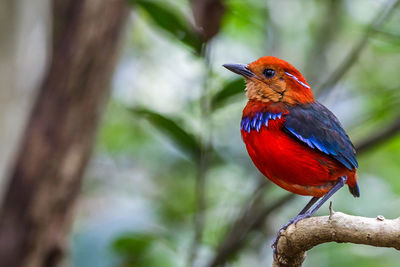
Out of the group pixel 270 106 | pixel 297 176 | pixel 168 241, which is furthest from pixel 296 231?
pixel 168 241

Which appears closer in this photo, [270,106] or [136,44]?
[270,106]

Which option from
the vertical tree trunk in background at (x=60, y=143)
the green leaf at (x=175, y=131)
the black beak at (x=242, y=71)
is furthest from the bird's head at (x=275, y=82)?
the vertical tree trunk in background at (x=60, y=143)

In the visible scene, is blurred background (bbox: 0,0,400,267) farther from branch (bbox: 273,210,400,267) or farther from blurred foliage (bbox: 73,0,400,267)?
branch (bbox: 273,210,400,267)

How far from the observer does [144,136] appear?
254 inches

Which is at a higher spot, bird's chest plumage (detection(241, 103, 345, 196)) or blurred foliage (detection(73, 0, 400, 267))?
blurred foliage (detection(73, 0, 400, 267))

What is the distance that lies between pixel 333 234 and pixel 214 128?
3.25m

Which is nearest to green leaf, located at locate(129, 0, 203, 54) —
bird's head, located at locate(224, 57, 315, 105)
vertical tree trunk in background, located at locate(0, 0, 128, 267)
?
bird's head, located at locate(224, 57, 315, 105)

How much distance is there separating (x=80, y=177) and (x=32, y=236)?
0.56 meters

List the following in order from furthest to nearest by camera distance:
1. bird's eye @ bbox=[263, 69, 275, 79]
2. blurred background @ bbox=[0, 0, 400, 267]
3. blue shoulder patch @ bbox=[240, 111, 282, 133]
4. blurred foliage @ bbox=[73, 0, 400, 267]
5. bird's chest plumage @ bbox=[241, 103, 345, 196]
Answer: blurred foliage @ bbox=[73, 0, 400, 267]
blurred background @ bbox=[0, 0, 400, 267]
bird's eye @ bbox=[263, 69, 275, 79]
blue shoulder patch @ bbox=[240, 111, 282, 133]
bird's chest plumage @ bbox=[241, 103, 345, 196]

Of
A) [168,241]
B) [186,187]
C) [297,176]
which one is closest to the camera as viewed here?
[297,176]

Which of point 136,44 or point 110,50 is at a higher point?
point 136,44

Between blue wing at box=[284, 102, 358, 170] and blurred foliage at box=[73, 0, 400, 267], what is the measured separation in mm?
437

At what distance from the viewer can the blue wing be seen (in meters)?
2.71

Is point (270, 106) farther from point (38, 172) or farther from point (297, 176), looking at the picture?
point (38, 172)
